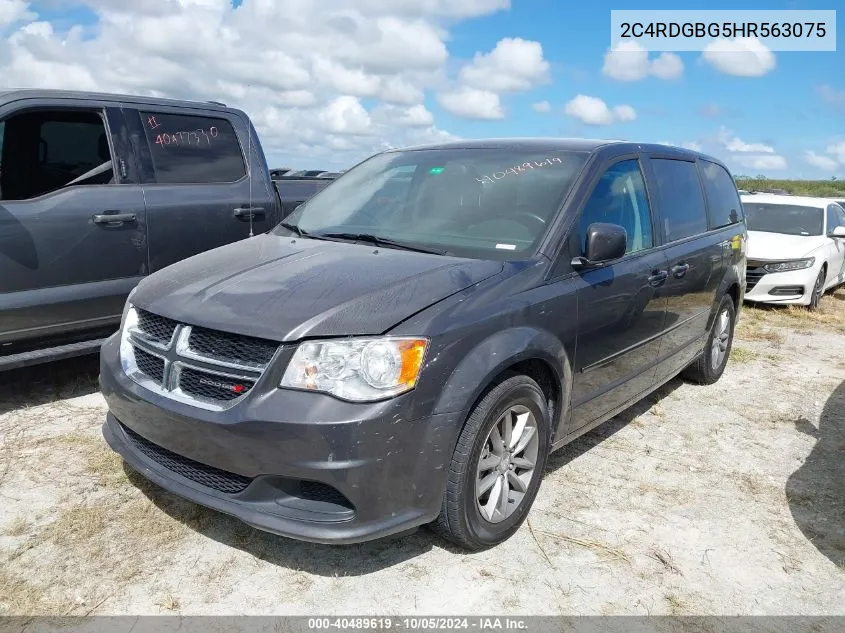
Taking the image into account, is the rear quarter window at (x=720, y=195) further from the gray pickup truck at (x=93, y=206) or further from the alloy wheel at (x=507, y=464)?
the gray pickup truck at (x=93, y=206)

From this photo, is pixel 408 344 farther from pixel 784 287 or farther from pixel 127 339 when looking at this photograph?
pixel 784 287

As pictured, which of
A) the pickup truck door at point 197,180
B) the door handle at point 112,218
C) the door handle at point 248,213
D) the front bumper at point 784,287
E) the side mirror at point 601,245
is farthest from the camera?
the front bumper at point 784,287

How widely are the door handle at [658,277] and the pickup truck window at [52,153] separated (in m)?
3.59

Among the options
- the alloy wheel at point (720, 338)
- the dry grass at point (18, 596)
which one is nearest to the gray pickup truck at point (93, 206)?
the dry grass at point (18, 596)

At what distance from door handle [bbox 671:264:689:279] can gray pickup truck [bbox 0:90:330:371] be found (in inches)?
125

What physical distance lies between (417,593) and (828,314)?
8535 mm

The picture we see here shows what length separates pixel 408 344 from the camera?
258 centimetres

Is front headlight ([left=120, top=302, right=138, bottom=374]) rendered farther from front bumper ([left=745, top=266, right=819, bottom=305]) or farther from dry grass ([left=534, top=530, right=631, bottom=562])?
front bumper ([left=745, top=266, right=819, bottom=305])

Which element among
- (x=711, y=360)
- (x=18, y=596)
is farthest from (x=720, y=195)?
(x=18, y=596)

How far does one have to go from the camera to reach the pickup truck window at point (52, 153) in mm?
4383

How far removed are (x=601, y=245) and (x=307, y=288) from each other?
1.41 m

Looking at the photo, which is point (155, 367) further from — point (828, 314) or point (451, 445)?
point (828, 314)

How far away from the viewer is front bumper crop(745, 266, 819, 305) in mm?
9047

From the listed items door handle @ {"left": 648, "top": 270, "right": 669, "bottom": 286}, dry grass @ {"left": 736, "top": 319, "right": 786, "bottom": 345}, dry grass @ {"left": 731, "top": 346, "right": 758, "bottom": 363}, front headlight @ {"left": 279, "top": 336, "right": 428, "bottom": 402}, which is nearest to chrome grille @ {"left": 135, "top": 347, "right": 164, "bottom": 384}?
front headlight @ {"left": 279, "top": 336, "right": 428, "bottom": 402}
